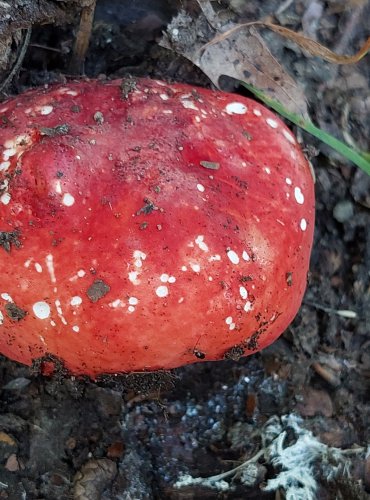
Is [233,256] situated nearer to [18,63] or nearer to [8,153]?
[8,153]

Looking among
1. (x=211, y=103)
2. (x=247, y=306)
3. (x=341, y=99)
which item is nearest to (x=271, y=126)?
(x=211, y=103)

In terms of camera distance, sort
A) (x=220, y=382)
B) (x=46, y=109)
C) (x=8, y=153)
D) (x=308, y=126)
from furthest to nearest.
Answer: (x=220, y=382) < (x=308, y=126) < (x=46, y=109) < (x=8, y=153)

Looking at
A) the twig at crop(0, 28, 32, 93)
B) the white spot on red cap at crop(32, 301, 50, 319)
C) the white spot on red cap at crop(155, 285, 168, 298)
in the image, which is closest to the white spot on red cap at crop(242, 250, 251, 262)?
the white spot on red cap at crop(155, 285, 168, 298)

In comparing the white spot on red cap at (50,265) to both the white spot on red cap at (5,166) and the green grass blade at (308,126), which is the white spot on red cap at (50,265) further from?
the green grass blade at (308,126)

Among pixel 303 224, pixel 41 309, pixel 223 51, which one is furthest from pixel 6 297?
pixel 223 51

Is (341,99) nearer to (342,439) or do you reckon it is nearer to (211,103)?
(211,103)

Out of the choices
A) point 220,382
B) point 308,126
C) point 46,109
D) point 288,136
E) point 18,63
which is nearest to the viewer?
point 46,109

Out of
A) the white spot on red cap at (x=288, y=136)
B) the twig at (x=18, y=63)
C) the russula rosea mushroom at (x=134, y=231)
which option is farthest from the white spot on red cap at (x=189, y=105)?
the twig at (x=18, y=63)
